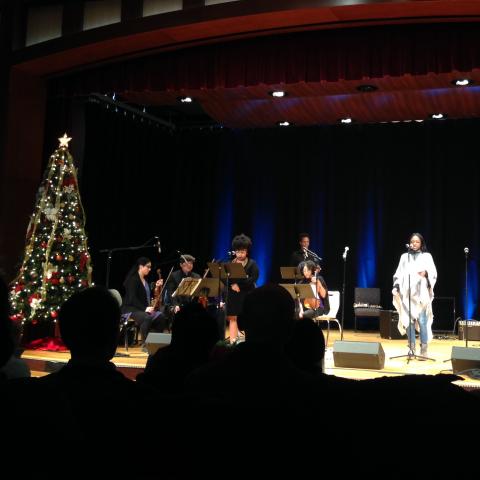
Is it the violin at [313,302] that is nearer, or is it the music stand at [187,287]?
the music stand at [187,287]

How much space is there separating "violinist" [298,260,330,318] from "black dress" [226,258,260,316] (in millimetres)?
831

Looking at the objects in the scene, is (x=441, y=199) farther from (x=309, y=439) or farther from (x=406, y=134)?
(x=309, y=439)

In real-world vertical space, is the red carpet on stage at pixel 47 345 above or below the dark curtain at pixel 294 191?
below

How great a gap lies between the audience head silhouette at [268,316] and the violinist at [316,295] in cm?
692

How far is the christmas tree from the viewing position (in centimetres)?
826

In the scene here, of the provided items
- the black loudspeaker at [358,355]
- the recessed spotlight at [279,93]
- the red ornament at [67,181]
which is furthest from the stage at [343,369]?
the recessed spotlight at [279,93]

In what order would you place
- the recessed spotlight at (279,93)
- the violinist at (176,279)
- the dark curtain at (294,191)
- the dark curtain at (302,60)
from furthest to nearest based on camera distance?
the dark curtain at (294,191)
the recessed spotlight at (279,93)
the violinist at (176,279)
the dark curtain at (302,60)

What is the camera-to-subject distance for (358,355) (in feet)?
22.4

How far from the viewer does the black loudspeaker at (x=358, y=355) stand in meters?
6.75

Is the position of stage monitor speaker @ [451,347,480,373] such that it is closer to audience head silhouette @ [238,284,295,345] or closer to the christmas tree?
the christmas tree

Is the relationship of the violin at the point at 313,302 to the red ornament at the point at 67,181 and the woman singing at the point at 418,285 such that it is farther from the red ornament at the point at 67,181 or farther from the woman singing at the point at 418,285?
the red ornament at the point at 67,181

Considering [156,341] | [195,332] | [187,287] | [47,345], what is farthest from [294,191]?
[195,332]

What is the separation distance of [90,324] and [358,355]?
17.6 ft

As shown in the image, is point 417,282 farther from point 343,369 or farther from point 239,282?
point 239,282
